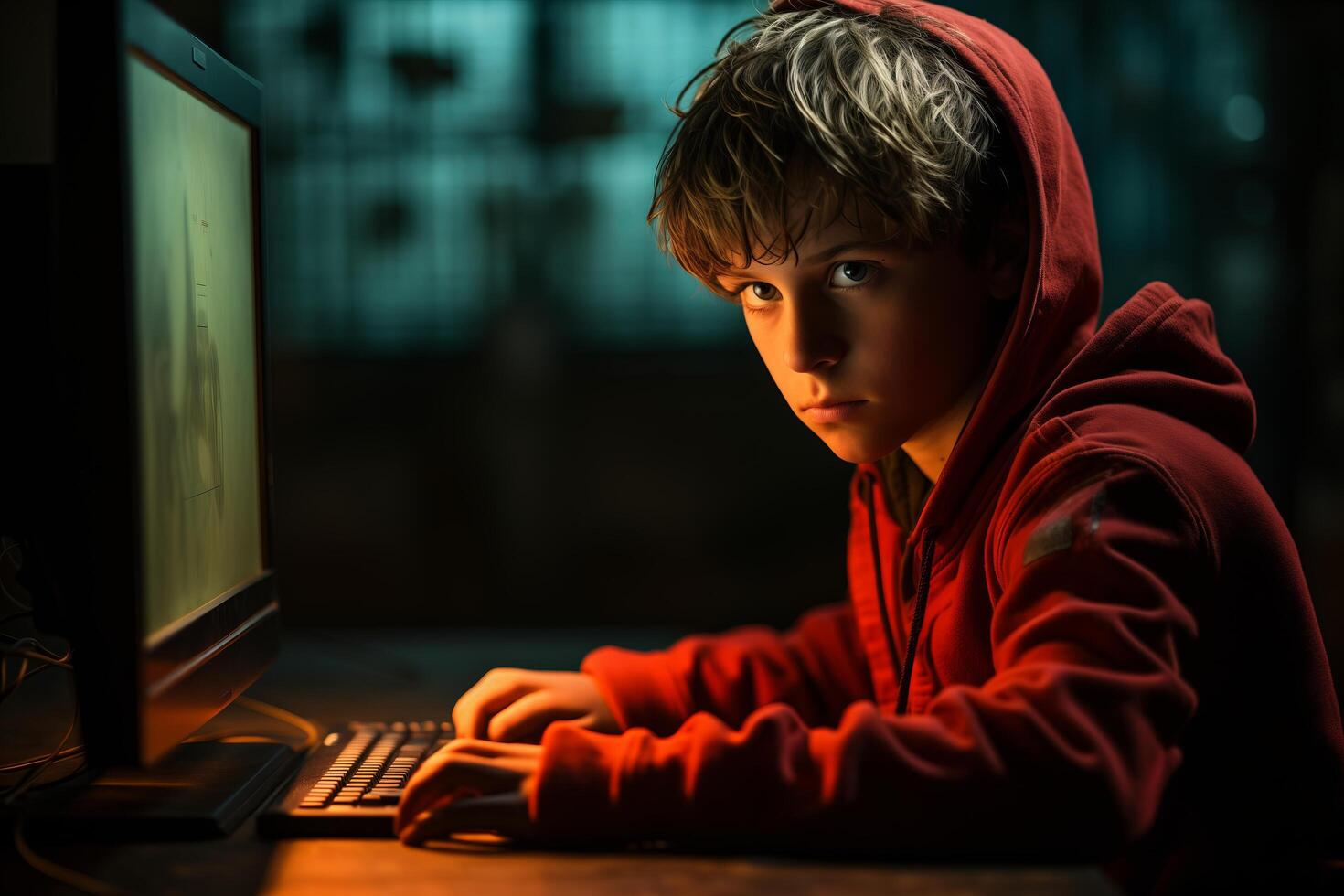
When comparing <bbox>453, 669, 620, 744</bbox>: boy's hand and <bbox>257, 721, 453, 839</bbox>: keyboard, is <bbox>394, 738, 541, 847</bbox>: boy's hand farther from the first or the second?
<bbox>453, 669, 620, 744</bbox>: boy's hand

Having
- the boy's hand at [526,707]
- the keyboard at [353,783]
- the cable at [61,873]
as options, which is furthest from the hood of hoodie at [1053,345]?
the cable at [61,873]

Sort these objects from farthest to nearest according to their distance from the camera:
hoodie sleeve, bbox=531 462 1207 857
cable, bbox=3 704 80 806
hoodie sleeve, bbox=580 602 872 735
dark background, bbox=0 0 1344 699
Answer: dark background, bbox=0 0 1344 699 → hoodie sleeve, bbox=580 602 872 735 → cable, bbox=3 704 80 806 → hoodie sleeve, bbox=531 462 1207 857

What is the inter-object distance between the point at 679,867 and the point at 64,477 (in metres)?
0.42

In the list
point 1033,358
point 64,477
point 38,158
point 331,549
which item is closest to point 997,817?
point 1033,358

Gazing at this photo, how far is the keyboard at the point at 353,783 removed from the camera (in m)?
0.61

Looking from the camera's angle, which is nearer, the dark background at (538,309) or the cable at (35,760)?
the cable at (35,760)

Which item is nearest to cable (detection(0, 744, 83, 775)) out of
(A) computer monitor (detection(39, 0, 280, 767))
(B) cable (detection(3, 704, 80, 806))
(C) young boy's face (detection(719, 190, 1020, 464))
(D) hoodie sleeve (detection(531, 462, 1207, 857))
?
(B) cable (detection(3, 704, 80, 806))

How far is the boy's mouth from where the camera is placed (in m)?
0.72

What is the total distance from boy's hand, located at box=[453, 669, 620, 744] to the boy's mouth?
0.85 ft

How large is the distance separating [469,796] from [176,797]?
19cm

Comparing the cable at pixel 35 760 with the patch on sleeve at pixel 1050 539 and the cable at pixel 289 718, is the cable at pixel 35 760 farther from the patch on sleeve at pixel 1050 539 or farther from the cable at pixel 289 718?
the patch on sleeve at pixel 1050 539

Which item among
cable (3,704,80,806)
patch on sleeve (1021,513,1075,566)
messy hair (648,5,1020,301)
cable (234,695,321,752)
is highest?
messy hair (648,5,1020,301)

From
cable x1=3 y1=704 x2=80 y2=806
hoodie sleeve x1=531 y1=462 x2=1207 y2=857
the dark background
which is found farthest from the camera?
the dark background

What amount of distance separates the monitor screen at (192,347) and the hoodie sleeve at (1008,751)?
0.81ft
